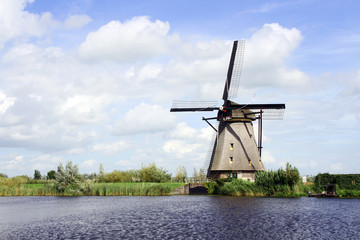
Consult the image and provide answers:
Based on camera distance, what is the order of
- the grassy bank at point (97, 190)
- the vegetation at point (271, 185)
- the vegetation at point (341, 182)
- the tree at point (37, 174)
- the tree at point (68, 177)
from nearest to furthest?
the vegetation at point (341, 182), the vegetation at point (271, 185), the grassy bank at point (97, 190), the tree at point (68, 177), the tree at point (37, 174)

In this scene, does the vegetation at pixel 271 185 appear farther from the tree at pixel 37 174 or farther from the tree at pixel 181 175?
the tree at pixel 37 174

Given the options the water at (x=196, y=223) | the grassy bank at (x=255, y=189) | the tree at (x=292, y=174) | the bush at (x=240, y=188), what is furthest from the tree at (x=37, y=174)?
the tree at (x=292, y=174)

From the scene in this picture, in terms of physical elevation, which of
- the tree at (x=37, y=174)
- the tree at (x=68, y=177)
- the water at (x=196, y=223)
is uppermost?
the tree at (x=37, y=174)

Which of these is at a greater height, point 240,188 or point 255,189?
point 240,188

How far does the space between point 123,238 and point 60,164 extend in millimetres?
36889

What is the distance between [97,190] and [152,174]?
1304 centimetres

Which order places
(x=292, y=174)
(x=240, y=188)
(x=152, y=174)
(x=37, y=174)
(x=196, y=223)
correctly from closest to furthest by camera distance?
(x=196, y=223) < (x=292, y=174) < (x=240, y=188) < (x=152, y=174) < (x=37, y=174)

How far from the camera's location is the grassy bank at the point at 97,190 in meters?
51.1

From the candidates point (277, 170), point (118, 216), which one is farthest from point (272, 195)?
point (118, 216)

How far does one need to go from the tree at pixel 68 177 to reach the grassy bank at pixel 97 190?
1.66 feet

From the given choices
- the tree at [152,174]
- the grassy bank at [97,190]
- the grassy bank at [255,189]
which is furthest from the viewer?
the tree at [152,174]

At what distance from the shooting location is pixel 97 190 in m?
52.5

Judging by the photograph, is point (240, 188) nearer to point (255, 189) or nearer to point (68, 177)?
point (255, 189)

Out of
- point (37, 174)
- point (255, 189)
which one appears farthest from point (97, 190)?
point (37, 174)
